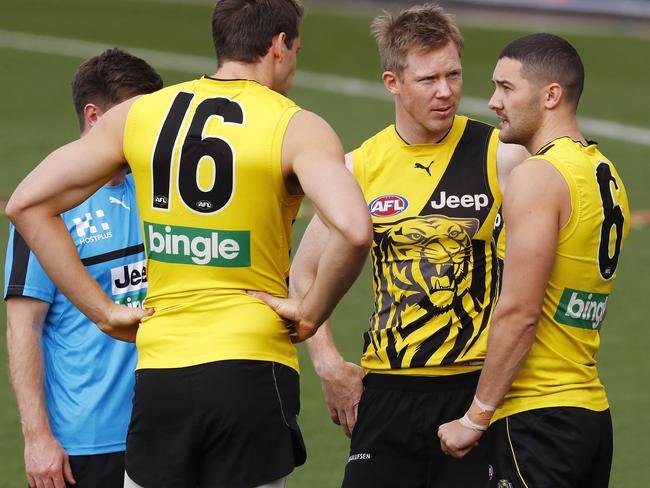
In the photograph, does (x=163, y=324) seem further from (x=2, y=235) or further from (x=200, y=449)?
(x=2, y=235)

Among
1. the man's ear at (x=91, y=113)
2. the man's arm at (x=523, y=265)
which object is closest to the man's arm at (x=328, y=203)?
the man's arm at (x=523, y=265)

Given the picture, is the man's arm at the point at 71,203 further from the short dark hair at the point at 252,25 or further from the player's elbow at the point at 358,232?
the player's elbow at the point at 358,232

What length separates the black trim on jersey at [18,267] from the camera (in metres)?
5.03

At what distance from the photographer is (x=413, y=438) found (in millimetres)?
5184

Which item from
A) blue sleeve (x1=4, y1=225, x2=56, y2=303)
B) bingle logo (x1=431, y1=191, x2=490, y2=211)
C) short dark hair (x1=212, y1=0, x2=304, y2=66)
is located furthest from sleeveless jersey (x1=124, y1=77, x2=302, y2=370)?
bingle logo (x1=431, y1=191, x2=490, y2=211)

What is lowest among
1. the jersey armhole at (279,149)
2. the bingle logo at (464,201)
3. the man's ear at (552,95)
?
the bingle logo at (464,201)

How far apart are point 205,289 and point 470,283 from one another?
121 cm

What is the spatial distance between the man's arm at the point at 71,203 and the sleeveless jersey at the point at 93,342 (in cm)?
33

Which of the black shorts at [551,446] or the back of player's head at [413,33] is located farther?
the back of player's head at [413,33]

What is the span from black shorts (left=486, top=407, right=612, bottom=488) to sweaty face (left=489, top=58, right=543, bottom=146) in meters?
1.06

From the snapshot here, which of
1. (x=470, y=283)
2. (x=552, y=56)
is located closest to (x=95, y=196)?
(x=470, y=283)

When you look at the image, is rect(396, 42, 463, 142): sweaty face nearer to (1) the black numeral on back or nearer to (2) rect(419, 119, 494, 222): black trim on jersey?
(2) rect(419, 119, 494, 222): black trim on jersey

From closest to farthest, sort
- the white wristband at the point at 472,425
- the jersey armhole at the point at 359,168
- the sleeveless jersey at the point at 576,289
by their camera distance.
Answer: the sleeveless jersey at the point at 576,289
the white wristband at the point at 472,425
the jersey armhole at the point at 359,168

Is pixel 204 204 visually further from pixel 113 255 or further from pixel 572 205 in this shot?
pixel 572 205
